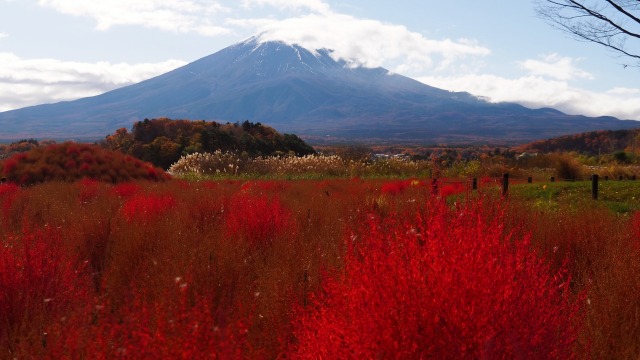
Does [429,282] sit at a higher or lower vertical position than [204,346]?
higher

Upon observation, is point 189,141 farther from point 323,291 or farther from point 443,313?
point 443,313

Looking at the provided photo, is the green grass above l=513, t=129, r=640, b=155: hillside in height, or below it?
below

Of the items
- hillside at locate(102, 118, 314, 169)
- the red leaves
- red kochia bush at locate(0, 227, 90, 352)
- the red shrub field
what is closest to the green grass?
the red shrub field

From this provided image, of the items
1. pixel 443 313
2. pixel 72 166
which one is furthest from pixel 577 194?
pixel 72 166

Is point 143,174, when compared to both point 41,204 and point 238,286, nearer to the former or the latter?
point 41,204

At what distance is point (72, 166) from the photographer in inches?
669

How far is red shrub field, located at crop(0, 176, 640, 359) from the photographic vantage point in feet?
10.1

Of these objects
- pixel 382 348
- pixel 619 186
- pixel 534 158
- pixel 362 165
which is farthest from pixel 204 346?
pixel 534 158

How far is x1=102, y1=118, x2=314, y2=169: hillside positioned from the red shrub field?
81.6 ft

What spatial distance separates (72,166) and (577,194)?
49.3 ft

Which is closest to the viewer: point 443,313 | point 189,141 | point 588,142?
point 443,313

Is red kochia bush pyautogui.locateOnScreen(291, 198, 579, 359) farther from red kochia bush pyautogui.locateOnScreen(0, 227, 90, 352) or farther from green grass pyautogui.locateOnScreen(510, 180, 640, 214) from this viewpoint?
green grass pyautogui.locateOnScreen(510, 180, 640, 214)

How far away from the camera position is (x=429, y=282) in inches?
125

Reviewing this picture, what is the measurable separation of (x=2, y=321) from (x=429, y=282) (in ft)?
11.2
